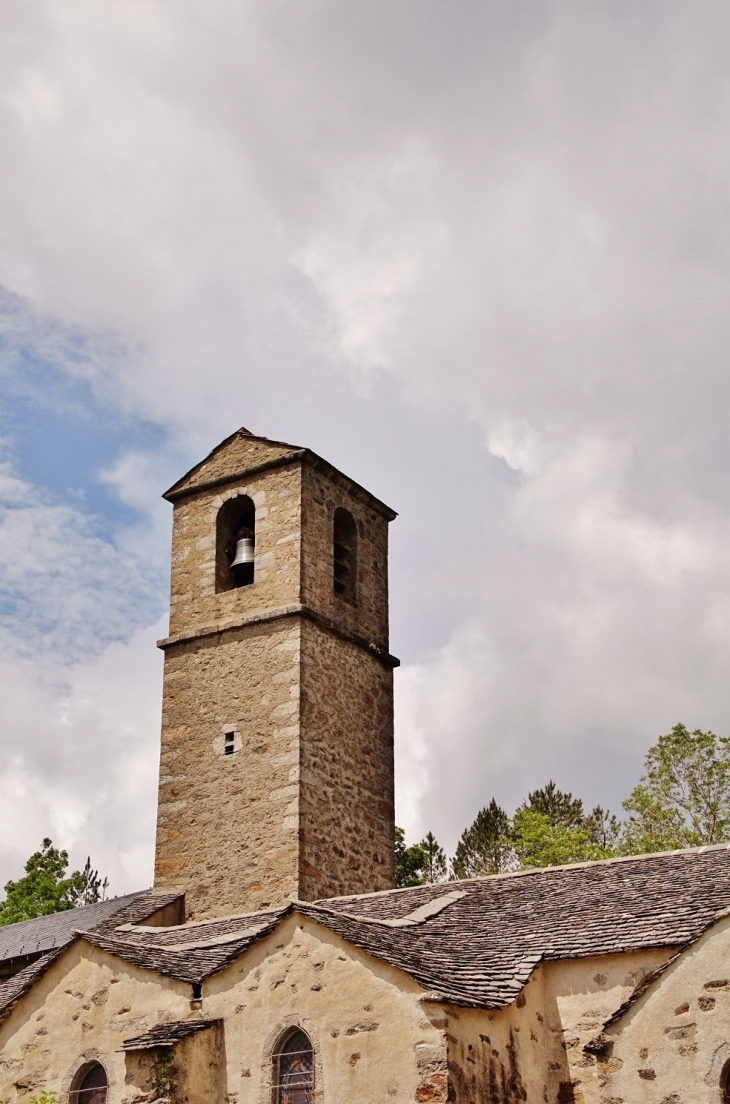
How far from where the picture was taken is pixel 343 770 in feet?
62.7

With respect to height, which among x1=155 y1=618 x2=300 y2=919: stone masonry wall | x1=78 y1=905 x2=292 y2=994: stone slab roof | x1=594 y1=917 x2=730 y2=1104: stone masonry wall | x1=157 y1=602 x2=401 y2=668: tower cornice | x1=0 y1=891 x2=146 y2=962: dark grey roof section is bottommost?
x1=594 y1=917 x2=730 y2=1104: stone masonry wall

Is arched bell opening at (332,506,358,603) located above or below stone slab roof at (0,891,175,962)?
above

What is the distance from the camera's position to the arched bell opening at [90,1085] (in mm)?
13086

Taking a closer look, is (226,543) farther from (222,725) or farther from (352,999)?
(352,999)

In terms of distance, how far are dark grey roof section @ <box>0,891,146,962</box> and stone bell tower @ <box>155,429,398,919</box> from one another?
6.29 feet

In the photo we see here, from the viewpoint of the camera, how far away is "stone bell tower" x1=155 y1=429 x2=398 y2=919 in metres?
17.9

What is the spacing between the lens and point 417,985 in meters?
11.1

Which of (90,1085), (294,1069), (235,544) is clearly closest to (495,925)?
(294,1069)

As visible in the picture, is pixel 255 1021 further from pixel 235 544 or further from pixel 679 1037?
pixel 235 544

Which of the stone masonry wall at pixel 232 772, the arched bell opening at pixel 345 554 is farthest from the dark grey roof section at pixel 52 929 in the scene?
the arched bell opening at pixel 345 554

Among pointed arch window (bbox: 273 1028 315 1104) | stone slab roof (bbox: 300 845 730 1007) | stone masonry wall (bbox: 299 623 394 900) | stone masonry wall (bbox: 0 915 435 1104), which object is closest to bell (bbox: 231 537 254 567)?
stone masonry wall (bbox: 299 623 394 900)

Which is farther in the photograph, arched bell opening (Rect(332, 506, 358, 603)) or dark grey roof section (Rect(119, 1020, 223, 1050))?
arched bell opening (Rect(332, 506, 358, 603))

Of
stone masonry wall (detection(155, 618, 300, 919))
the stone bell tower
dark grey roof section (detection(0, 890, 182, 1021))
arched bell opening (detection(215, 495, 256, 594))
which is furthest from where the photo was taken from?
arched bell opening (detection(215, 495, 256, 594))

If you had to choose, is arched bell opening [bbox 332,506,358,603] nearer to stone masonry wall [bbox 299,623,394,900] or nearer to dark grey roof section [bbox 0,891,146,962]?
stone masonry wall [bbox 299,623,394,900]
